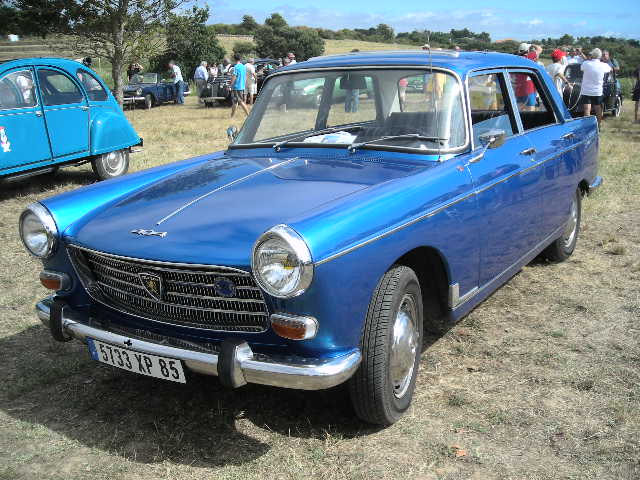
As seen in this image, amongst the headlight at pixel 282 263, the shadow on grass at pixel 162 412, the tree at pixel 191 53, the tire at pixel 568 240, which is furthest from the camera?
the tree at pixel 191 53

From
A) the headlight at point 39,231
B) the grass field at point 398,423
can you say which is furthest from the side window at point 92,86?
the headlight at point 39,231

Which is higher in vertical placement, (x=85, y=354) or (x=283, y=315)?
(x=283, y=315)

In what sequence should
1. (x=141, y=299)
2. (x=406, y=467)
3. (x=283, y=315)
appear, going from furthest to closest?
1. (x=141, y=299)
2. (x=406, y=467)
3. (x=283, y=315)

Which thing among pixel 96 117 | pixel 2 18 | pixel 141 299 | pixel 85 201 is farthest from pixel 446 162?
pixel 2 18

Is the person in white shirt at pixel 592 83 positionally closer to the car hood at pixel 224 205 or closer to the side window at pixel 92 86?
→ the side window at pixel 92 86

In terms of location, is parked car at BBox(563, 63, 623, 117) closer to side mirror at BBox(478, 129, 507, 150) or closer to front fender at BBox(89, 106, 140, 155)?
front fender at BBox(89, 106, 140, 155)

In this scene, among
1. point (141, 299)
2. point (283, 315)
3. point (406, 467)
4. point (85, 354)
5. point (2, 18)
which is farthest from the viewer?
point (2, 18)

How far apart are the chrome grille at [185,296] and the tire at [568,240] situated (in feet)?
11.0

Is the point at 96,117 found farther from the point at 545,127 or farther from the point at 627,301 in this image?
the point at 627,301

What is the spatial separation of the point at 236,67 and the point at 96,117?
7517mm

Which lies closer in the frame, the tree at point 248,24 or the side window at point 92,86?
the side window at point 92,86

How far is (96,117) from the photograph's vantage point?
9094 mm

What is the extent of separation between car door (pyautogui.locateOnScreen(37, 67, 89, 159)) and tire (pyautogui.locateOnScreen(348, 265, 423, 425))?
666cm

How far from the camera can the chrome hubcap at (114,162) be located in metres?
9.48
